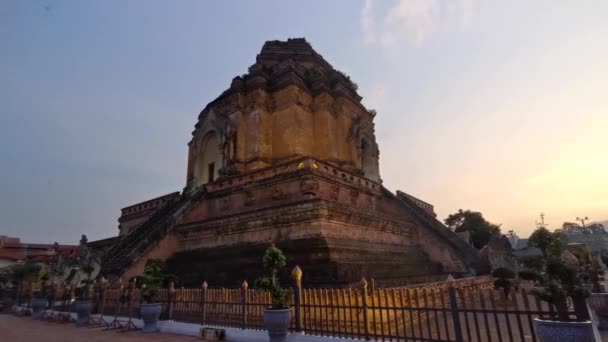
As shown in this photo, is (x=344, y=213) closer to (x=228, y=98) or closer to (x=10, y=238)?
(x=228, y=98)

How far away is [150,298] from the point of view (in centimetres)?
1017

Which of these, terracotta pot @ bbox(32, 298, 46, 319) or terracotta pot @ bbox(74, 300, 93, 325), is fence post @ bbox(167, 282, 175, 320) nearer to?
terracotta pot @ bbox(74, 300, 93, 325)

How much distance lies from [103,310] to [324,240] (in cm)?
815

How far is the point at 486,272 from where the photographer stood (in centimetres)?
1505

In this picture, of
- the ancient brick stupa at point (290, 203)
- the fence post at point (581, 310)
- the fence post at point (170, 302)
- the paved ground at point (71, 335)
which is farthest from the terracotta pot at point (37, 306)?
the fence post at point (581, 310)

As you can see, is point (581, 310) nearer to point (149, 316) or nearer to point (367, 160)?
point (149, 316)

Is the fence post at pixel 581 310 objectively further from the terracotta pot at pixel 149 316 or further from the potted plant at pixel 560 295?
the terracotta pot at pixel 149 316

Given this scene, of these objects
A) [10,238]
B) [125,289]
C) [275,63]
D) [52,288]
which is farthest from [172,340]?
[10,238]

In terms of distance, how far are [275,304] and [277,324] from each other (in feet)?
1.64

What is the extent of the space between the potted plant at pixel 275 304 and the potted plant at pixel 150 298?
4.21 meters

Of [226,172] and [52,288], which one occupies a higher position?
[226,172]

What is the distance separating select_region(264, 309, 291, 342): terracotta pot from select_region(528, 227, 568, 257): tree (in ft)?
15.9

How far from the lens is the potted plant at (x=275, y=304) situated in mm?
7070

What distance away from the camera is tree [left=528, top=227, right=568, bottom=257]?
5539 mm
